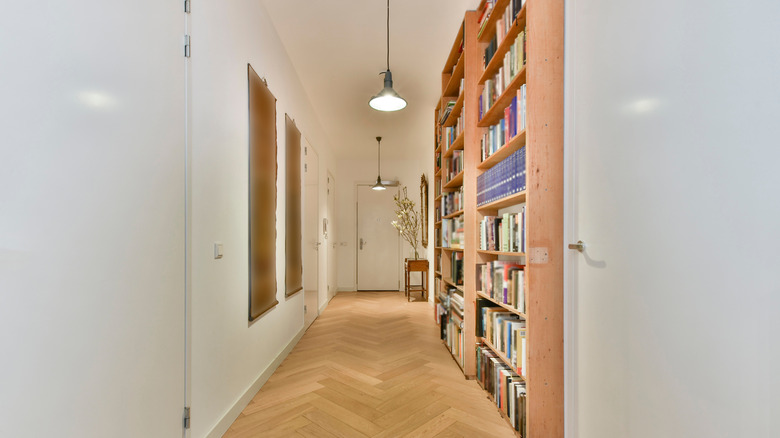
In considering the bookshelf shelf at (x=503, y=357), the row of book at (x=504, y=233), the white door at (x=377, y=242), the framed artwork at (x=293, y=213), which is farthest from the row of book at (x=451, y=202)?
the white door at (x=377, y=242)

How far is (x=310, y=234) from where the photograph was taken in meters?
4.45

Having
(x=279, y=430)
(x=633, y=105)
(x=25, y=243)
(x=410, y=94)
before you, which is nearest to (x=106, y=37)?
(x=25, y=243)

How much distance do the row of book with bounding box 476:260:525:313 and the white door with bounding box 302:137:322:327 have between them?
7.74 ft

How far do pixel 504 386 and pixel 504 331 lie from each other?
0.30m

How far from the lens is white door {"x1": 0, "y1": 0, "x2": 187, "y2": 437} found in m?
0.85

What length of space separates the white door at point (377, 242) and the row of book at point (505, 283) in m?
5.00

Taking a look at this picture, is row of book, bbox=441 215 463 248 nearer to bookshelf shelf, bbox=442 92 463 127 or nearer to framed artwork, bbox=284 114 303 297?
bookshelf shelf, bbox=442 92 463 127

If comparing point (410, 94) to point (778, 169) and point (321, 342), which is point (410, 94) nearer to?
point (321, 342)

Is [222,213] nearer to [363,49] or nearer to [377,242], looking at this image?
[363,49]

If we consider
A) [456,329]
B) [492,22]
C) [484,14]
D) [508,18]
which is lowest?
[456,329]

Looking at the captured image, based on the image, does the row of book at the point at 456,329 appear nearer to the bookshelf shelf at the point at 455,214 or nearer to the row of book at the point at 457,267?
the row of book at the point at 457,267

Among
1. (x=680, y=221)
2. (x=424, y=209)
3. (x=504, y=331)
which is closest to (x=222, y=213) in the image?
(x=504, y=331)

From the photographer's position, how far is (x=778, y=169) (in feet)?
2.19

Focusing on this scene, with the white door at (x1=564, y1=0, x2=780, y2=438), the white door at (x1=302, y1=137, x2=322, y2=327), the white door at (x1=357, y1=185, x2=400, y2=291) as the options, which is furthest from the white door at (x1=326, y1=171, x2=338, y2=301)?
the white door at (x1=564, y1=0, x2=780, y2=438)
